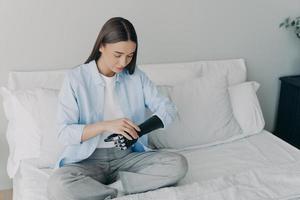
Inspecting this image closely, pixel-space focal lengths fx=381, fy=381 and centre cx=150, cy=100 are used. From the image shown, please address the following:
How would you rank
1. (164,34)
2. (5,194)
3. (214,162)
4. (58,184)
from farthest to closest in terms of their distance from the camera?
(164,34) → (5,194) → (214,162) → (58,184)

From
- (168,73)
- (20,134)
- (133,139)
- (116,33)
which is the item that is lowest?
(20,134)

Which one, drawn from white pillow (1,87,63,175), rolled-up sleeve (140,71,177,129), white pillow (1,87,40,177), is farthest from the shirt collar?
white pillow (1,87,40,177)

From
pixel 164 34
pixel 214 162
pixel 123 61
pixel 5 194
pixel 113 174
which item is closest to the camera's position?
pixel 123 61

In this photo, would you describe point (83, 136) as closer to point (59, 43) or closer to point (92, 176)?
point (92, 176)

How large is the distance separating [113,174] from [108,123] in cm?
29

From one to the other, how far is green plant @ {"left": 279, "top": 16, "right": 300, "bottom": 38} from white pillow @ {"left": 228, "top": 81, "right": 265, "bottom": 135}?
57 cm

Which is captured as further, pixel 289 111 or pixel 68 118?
pixel 289 111

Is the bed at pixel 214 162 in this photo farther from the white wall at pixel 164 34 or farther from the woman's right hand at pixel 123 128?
the woman's right hand at pixel 123 128

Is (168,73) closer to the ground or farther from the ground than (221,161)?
farther from the ground

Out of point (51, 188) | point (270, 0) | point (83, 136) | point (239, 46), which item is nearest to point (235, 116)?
point (239, 46)

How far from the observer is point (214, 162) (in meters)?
1.80

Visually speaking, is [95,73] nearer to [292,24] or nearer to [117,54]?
[117,54]

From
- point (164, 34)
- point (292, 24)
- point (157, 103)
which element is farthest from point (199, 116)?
point (292, 24)

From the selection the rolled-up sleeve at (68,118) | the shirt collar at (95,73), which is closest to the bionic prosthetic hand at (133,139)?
the rolled-up sleeve at (68,118)
